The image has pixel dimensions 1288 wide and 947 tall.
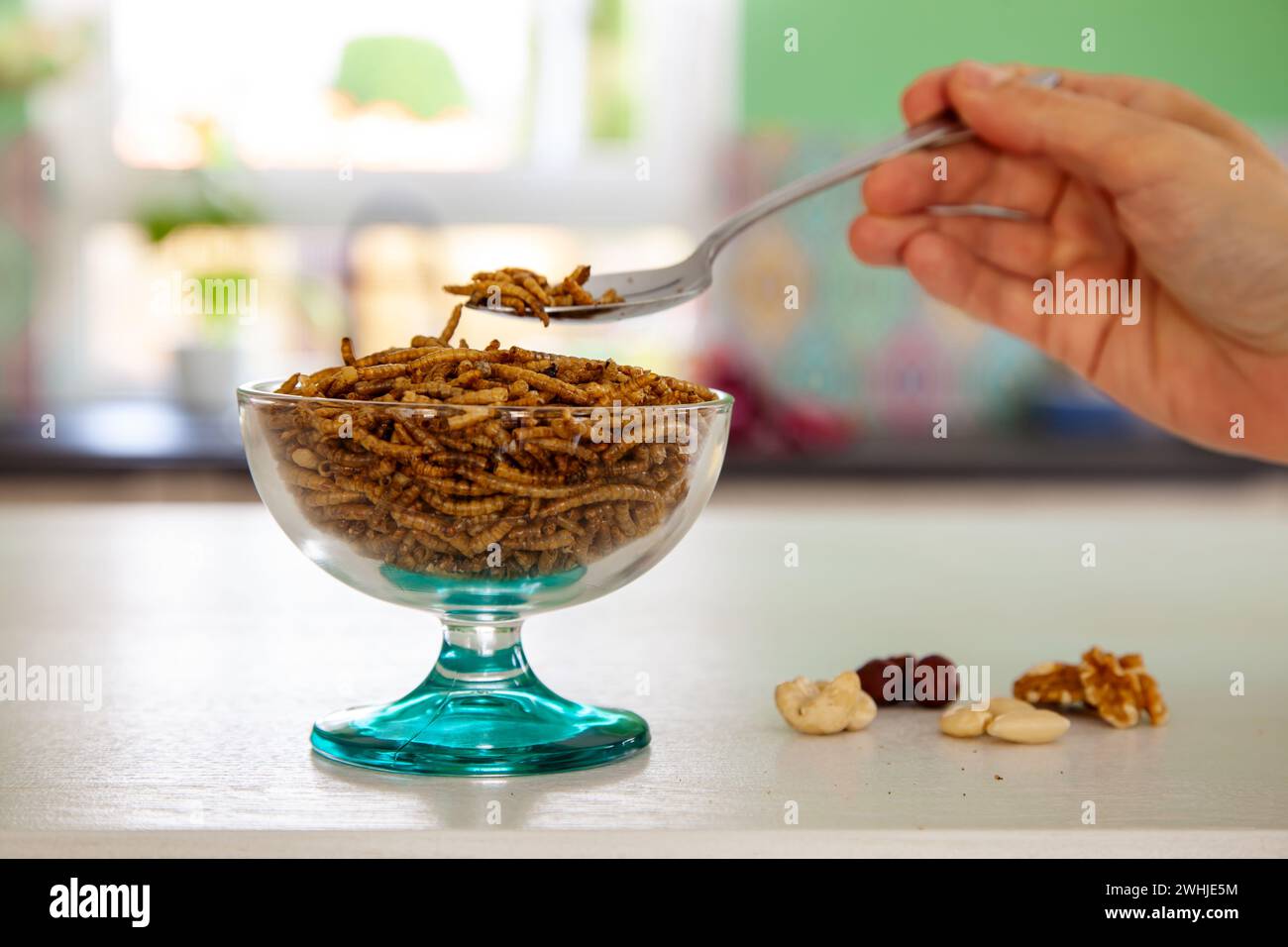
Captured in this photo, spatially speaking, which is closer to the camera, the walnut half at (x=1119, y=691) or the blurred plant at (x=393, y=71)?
the walnut half at (x=1119, y=691)

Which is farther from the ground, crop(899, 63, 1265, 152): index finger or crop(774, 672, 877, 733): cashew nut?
crop(899, 63, 1265, 152): index finger

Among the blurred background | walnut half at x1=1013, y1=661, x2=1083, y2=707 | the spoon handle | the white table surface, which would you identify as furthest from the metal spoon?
the blurred background

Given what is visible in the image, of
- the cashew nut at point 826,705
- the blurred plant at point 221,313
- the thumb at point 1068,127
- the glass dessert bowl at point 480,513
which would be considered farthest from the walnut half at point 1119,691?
the blurred plant at point 221,313

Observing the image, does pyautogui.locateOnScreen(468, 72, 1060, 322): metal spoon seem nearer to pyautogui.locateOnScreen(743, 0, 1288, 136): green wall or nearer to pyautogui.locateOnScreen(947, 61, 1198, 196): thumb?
pyautogui.locateOnScreen(947, 61, 1198, 196): thumb

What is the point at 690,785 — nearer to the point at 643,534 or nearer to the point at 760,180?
the point at 643,534

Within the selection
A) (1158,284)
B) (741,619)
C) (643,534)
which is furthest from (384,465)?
(1158,284)

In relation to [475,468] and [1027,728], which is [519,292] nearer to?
[475,468]

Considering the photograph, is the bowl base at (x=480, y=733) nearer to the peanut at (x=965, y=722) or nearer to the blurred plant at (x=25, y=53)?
the peanut at (x=965, y=722)
